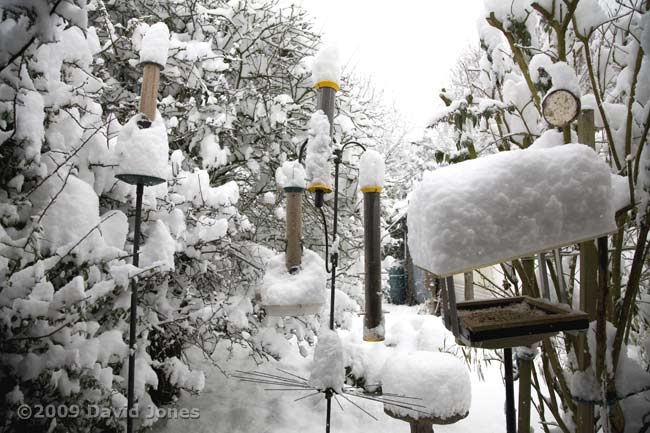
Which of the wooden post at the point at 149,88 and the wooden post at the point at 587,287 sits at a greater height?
the wooden post at the point at 149,88

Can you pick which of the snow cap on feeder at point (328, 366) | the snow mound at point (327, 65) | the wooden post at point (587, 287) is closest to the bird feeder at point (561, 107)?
the wooden post at point (587, 287)

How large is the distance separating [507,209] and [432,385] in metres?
1.46

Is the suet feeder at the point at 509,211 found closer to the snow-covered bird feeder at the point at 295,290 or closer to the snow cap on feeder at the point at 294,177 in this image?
the snow-covered bird feeder at the point at 295,290

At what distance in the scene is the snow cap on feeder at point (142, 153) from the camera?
55.7 inches

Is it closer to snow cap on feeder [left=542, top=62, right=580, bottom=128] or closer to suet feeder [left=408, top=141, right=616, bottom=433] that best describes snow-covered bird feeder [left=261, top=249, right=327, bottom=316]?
suet feeder [left=408, top=141, right=616, bottom=433]

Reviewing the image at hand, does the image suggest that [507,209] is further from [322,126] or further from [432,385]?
[432,385]

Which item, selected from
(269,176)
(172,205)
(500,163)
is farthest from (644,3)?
(269,176)

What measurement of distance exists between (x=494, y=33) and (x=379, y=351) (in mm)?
3664

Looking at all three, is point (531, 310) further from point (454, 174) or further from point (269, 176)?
point (269, 176)

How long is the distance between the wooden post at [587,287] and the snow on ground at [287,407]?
163 cm

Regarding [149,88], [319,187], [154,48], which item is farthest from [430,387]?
[154,48]

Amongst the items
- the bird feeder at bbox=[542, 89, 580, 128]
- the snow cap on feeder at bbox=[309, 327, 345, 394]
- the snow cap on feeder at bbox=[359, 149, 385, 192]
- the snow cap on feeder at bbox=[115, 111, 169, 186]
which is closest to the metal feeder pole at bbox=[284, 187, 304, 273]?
the snow cap on feeder at bbox=[309, 327, 345, 394]

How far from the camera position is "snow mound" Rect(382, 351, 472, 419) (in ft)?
6.54

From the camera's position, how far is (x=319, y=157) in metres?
1.76
